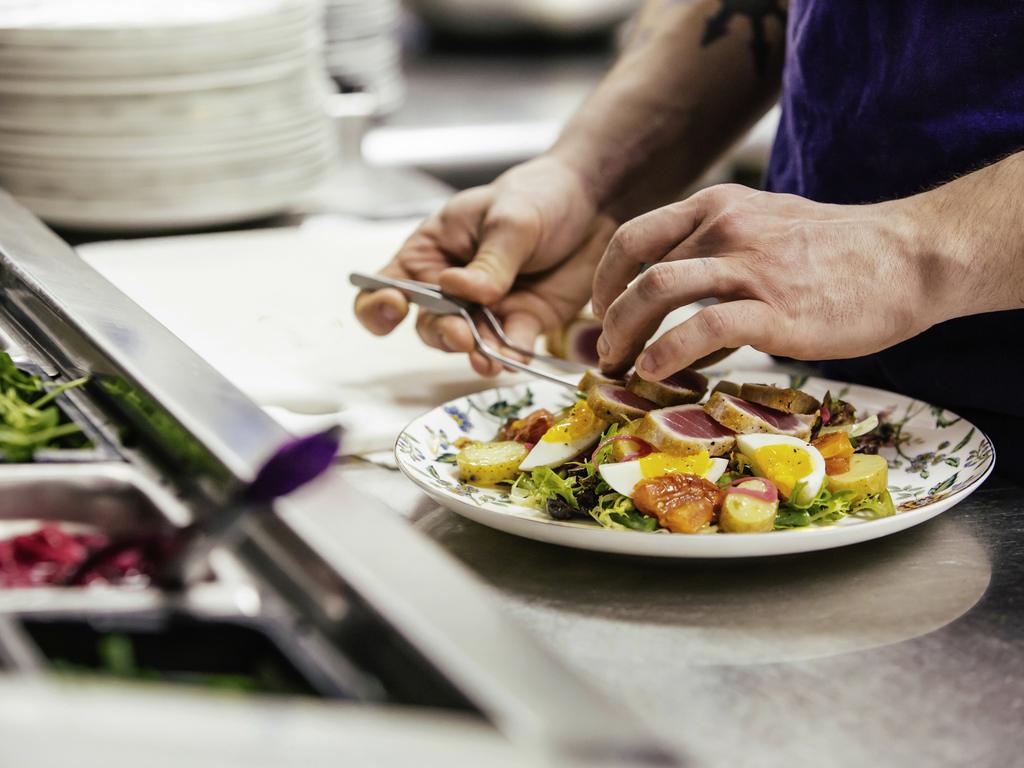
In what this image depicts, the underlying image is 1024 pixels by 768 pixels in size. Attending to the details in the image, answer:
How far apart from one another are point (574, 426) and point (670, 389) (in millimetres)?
142

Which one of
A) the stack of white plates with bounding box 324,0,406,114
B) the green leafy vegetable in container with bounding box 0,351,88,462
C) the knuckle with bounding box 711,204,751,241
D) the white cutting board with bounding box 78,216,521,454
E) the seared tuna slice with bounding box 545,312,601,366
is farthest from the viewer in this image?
the stack of white plates with bounding box 324,0,406,114

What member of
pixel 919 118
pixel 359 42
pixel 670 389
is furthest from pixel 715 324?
pixel 359 42

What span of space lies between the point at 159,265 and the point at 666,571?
164cm

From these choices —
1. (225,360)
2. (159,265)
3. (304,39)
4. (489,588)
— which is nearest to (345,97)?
(304,39)

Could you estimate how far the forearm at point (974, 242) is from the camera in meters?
1.18

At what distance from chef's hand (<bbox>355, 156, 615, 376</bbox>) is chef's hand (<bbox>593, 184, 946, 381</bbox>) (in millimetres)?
578

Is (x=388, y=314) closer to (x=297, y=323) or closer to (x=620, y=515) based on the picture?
(x=297, y=323)

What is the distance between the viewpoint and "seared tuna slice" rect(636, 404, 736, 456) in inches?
48.2

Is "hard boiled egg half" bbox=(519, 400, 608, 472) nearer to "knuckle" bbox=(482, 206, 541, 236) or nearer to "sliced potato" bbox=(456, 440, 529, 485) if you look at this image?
"sliced potato" bbox=(456, 440, 529, 485)

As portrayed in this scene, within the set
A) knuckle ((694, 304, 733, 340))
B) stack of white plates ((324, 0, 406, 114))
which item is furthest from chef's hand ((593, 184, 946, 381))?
stack of white plates ((324, 0, 406, 114))

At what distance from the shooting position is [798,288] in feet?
3.86

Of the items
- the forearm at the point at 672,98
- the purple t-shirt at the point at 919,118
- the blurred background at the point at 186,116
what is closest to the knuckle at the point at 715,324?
the purple t-shirt at the point at 919,118

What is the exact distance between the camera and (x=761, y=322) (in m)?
1.16

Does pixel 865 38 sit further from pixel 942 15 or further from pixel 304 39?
pixel 304 39
